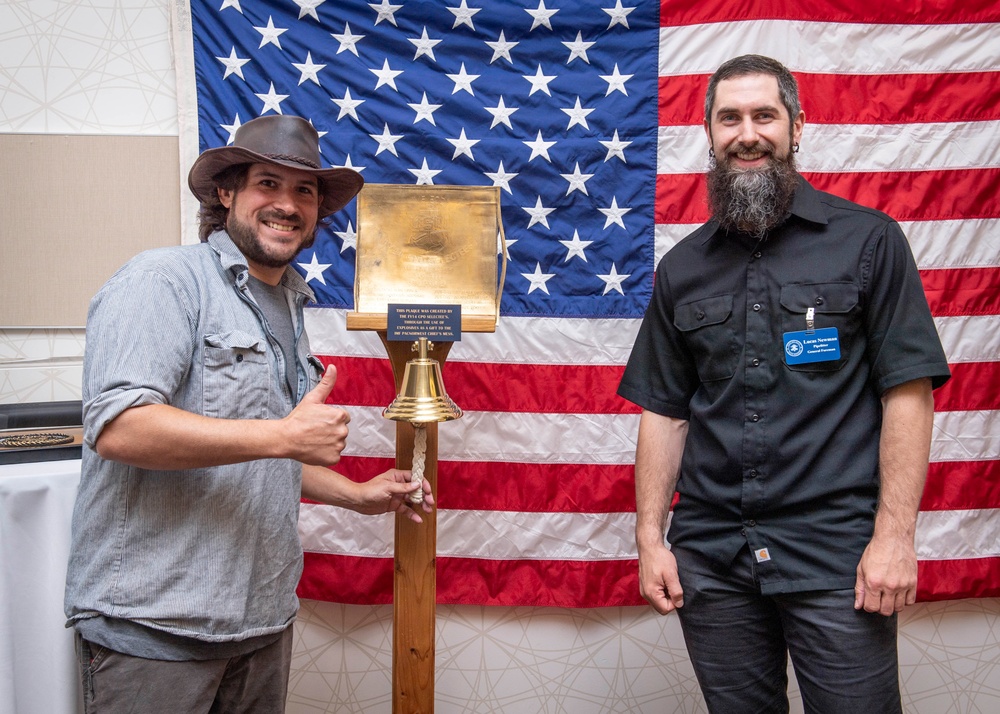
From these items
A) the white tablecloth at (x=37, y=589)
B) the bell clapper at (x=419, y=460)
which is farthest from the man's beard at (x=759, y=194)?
the white tablecloth at (x=37, y=589)

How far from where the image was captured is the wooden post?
1.82 m

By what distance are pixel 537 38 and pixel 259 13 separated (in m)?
0.89

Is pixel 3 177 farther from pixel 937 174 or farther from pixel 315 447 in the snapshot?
pixel 937 174

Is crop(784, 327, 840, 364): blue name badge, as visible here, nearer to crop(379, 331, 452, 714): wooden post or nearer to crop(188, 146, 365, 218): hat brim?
crop(379, 331, 452, 714): wooden post

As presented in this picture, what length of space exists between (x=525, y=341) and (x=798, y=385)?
1027mm

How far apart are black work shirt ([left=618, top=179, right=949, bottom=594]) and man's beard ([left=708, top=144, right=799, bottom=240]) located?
3cm

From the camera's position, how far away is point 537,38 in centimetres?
238

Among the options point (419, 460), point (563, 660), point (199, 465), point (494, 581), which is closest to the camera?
point (199, 465)

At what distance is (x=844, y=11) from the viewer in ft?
7.71

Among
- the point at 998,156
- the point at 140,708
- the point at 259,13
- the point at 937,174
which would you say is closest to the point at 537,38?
the point at 259,13

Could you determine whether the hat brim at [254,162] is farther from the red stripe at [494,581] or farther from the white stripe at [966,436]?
the white stripe at [966,436]

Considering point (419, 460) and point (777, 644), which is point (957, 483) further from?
point (419, 460)

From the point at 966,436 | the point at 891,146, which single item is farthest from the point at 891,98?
the point at 966,436

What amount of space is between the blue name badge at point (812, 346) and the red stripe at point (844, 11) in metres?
1.30
